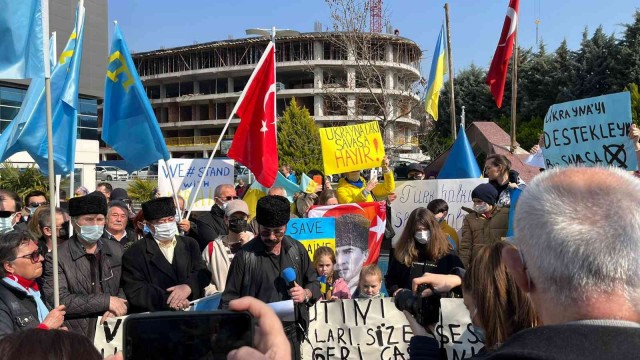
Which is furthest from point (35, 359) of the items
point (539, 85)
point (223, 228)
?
point (539, 85)

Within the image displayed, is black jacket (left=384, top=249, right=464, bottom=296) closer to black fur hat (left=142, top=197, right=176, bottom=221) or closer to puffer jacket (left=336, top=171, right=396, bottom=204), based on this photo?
black fur hat (left=142, top=197, right=176, bottom=221)

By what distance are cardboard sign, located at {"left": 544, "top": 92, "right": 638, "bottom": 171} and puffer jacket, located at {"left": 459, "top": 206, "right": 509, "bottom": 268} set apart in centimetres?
102

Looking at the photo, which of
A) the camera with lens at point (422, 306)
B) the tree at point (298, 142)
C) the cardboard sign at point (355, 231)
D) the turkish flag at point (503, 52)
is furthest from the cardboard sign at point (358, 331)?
the tree at point (298, 142)

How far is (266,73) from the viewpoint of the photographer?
7.70 meters

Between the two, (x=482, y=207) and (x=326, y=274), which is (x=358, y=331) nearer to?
(x=326, y=274)

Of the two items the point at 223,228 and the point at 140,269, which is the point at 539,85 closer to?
the point at 223,228

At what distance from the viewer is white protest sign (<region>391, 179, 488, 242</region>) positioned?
7914 millimetres

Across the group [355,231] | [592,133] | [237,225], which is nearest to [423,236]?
[237,225]

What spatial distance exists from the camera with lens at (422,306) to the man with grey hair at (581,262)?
1.17 meters

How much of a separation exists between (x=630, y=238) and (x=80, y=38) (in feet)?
22.0

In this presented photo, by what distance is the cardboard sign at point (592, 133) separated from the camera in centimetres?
625

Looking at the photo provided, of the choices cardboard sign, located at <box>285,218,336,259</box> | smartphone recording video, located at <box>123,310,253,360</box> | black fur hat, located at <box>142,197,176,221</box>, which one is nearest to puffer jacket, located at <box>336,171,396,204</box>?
cardboard sign, located at <box>285,218,336,259</box>

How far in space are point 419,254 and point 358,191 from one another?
301 centimetres

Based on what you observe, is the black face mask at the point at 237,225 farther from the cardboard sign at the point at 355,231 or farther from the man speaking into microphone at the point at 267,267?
the cardboard sign at the point at 355,231
